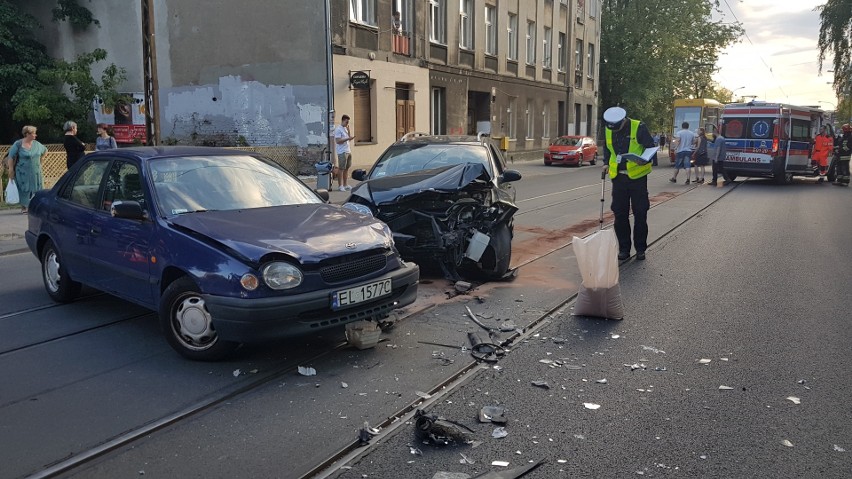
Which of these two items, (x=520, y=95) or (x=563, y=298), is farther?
(x=520, y=95)

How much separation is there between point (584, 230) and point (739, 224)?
10.3ft

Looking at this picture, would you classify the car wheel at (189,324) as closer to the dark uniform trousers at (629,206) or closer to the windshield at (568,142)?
the dark uniform trousers at (629,206)

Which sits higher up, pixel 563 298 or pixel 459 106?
pixel 459 106

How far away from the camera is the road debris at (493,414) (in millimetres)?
3986

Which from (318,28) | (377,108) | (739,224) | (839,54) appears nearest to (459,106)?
(377,108)

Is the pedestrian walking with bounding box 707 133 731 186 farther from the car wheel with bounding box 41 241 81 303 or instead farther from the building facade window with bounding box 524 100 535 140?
the car wheel with bounding box 41 241 81 303

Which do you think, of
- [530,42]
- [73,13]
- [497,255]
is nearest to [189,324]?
[497,255]

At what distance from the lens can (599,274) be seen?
6.04 m

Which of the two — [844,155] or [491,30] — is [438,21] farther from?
[844,155]

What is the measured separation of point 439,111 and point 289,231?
81.9 ft

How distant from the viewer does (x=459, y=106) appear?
30.2 meters

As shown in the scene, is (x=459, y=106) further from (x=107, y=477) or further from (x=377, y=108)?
(x=107, y=477)

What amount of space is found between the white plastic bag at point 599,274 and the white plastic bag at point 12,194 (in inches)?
475

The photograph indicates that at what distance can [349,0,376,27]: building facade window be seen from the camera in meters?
22.7
